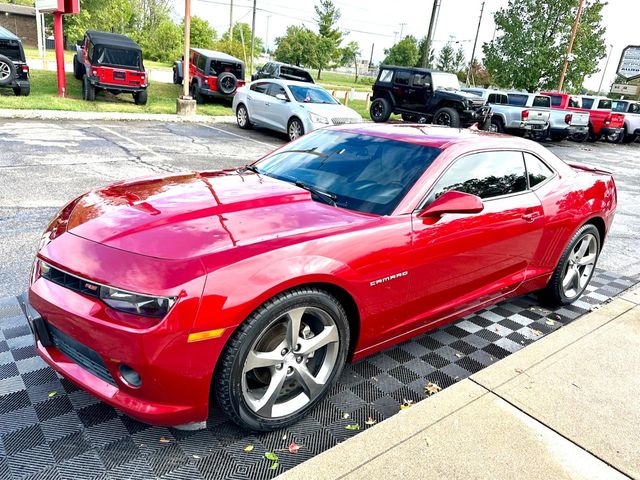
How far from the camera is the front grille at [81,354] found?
2191mm

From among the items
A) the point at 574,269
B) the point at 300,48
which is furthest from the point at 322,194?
the point at 300,48

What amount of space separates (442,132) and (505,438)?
217 cm

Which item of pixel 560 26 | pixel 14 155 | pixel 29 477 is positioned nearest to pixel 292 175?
pixel 29 477

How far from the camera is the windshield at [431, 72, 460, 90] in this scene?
16.5m

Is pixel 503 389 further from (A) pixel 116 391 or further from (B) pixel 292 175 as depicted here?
(A) pixel 116 391

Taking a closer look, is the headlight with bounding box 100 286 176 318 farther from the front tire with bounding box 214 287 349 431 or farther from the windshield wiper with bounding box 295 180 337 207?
the windshield wiper with bounding box 295 180 337 207

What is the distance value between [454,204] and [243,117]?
12.2m

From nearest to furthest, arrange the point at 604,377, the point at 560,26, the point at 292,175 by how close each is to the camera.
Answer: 1. the point at 604,377
2. the point at 292,175
3. the point at 560,26

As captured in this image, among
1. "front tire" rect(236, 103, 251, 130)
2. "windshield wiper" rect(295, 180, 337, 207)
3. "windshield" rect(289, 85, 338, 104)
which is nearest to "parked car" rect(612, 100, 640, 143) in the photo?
"windshield" rect(289, 85, 338, 104)

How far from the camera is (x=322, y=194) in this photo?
311 cm

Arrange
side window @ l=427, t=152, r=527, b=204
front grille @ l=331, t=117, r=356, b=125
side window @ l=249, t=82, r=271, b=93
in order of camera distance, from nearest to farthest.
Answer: side window @ l=427, t=152, r=527, b=204 → front grille @ l=331, t=117, r=356, b=125 → side window @ l=249, t=82, r=271, b=93

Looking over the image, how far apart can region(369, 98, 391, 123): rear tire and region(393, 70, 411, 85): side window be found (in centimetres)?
80

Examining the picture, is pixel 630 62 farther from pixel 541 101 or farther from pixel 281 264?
pixel 281 264

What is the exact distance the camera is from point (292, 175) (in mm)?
3422
